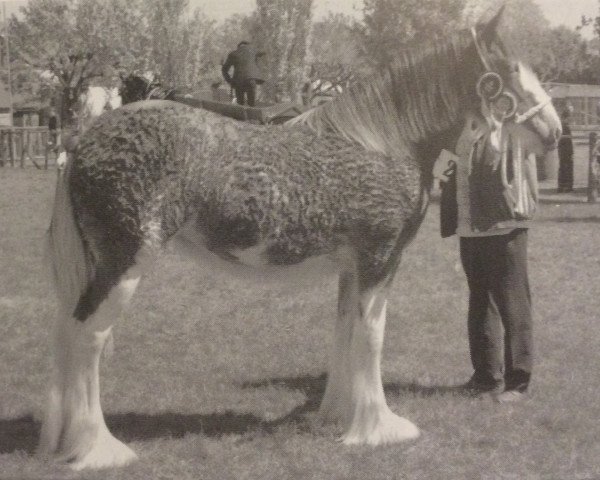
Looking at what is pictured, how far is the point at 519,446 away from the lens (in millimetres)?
4695

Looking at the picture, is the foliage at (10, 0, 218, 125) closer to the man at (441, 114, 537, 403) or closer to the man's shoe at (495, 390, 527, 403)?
the man at (441, 114, 537, 403)

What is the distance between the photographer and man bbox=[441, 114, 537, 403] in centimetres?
506

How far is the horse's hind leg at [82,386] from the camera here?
13.5 feet

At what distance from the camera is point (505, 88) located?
447 cm

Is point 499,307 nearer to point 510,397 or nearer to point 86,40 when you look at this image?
point 510,397

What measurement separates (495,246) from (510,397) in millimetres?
1055

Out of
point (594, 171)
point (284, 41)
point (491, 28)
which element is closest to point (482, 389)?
point (491, 28)

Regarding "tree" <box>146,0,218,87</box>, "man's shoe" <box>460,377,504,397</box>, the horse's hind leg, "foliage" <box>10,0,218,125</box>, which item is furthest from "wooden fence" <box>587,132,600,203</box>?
"foliage" <box>10,0,218,125</box>

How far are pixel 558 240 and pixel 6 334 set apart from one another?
850 centimetres

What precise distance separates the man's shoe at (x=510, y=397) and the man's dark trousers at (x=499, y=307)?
5cm

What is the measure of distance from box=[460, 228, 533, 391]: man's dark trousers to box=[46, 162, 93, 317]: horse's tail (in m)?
2.70

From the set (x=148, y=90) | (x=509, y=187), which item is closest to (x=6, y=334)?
(x=509, y=187)

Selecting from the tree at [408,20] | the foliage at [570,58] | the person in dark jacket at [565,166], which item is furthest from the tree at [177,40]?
the person in dark jacket at [565,166]

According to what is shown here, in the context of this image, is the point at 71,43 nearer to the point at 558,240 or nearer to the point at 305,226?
the point at 558,240
